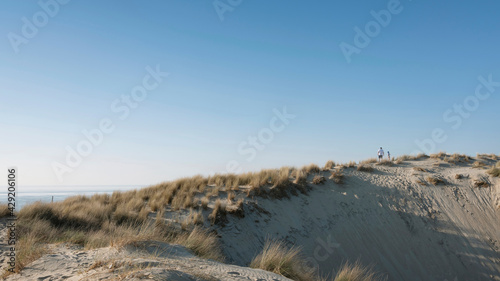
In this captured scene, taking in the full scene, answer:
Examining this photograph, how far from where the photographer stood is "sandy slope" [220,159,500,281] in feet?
46.5

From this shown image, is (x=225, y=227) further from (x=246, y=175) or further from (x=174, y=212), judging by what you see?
(x=246, y=175)

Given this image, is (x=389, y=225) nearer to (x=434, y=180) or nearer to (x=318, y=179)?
(x=318, y=179)

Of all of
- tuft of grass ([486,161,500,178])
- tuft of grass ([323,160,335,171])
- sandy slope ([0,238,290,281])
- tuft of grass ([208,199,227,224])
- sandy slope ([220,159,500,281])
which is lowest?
A: sandy slope ([220,159,500,281])

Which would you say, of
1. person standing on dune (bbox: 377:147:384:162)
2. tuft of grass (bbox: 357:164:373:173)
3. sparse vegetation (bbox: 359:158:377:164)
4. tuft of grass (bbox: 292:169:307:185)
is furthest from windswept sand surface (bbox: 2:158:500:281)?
person standing on dune (bbox: 377:147:384:162)

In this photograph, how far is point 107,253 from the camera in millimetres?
6570

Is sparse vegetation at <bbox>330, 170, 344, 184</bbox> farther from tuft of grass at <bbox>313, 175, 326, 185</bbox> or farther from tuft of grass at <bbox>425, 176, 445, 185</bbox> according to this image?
tuft of grass at <bbox>425, 176, 445, 185</bbox>

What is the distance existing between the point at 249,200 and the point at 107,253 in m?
9.38

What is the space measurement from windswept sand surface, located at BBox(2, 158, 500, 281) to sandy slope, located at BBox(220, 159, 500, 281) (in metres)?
0.05

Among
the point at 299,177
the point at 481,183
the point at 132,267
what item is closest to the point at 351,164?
the point at 299,177

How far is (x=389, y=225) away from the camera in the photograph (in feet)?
56.2

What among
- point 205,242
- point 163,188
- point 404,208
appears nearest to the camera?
point 205,242

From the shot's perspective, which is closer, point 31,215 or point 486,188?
point 31,215

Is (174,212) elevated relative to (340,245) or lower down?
elevated

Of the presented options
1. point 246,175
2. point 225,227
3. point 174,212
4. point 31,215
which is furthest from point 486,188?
point 31,215
